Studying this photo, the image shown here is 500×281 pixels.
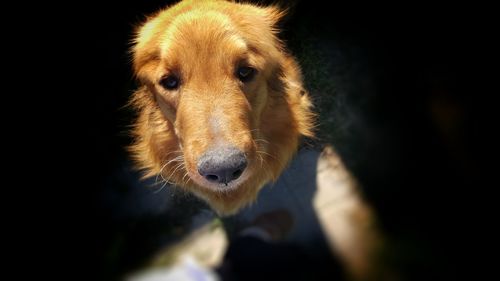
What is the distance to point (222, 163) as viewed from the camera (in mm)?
1564

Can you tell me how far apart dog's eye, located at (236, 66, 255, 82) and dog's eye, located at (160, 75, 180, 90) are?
310 millimetres

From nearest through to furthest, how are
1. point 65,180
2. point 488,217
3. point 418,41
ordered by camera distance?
point 418,41 → point 488,217 → point 65,180

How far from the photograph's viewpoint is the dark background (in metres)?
2.01

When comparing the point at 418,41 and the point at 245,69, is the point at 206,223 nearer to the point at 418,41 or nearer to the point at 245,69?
the point at 245,69

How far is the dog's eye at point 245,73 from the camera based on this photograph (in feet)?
5.88

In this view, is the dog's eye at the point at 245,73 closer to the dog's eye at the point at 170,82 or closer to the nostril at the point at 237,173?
the dog's eye at the point at 170,82

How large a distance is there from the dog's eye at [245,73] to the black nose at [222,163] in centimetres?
41

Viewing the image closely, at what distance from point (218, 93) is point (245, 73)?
19 centimetres

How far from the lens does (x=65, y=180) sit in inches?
94.8

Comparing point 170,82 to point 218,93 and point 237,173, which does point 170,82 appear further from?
point 237,173

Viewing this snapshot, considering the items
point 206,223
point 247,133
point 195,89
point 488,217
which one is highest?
point 195,89

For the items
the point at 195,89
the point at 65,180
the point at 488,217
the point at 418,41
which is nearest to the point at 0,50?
the point at 65,180

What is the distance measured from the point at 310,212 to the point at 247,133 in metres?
1.08

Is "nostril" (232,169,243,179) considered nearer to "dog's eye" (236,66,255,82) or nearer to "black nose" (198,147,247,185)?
"black nose" (198,147,247,185)
